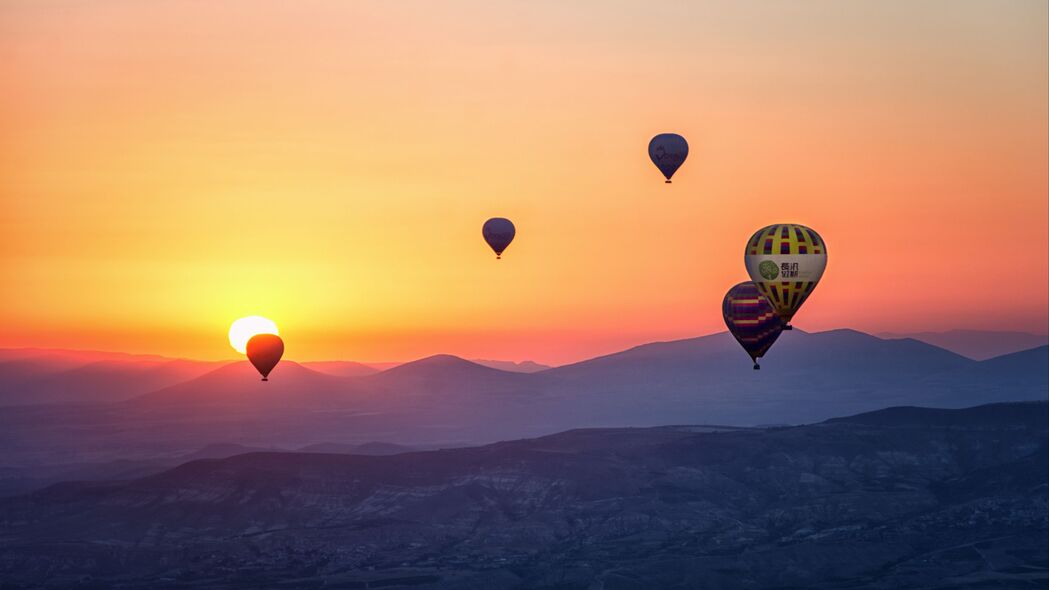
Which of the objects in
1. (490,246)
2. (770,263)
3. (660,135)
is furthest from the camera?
(490,246)

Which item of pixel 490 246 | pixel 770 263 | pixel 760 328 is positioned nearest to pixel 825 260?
pixel 770 263

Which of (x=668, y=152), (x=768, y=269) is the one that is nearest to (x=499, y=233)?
(x=668, y=152)

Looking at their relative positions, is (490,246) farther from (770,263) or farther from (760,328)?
(770,263)

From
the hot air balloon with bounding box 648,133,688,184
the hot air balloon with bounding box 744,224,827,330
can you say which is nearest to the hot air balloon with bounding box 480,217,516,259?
the hot air balloon with bounding box 648,133,688,184

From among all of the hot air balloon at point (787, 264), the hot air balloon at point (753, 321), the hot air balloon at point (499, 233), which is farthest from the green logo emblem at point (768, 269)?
the hot air balloon at point (499, 233)

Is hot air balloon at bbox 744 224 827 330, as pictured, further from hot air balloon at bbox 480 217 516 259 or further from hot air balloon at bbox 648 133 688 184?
hot air balloon at bbox 480 217 516 259
